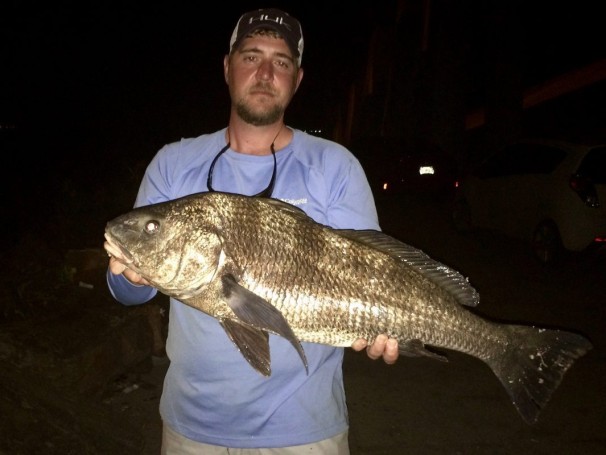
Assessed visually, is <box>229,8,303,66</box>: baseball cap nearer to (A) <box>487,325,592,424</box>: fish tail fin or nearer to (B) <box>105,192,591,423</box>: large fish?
(B) <box>105,192,591,423</box>: large fish

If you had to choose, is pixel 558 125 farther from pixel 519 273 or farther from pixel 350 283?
pixel 350 283

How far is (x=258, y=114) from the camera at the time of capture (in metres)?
2.54

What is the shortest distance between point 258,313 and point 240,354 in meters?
0.23

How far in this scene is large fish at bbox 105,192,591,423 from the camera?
2.26 meters

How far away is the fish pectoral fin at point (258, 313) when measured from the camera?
2.18 m

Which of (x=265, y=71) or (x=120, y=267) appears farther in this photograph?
(x=265, y=71)

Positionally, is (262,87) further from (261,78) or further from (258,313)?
(258,313)

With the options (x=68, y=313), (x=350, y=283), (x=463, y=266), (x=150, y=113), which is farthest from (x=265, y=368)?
(x=150, y=113)

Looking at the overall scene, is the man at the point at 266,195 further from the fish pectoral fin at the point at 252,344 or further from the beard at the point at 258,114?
the fish pectoral fin at the point at 252,344

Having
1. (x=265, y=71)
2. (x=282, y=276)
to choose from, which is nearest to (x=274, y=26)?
(x=265, y=71)

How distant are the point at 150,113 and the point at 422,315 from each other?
1541cm

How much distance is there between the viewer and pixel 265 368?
2.19 meters

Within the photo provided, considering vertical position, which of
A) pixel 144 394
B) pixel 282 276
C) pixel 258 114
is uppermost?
pixel 258 114

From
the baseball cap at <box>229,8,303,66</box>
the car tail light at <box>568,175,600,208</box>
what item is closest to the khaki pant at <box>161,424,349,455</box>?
the baseball cap at <box>229,8,303,66</box>
